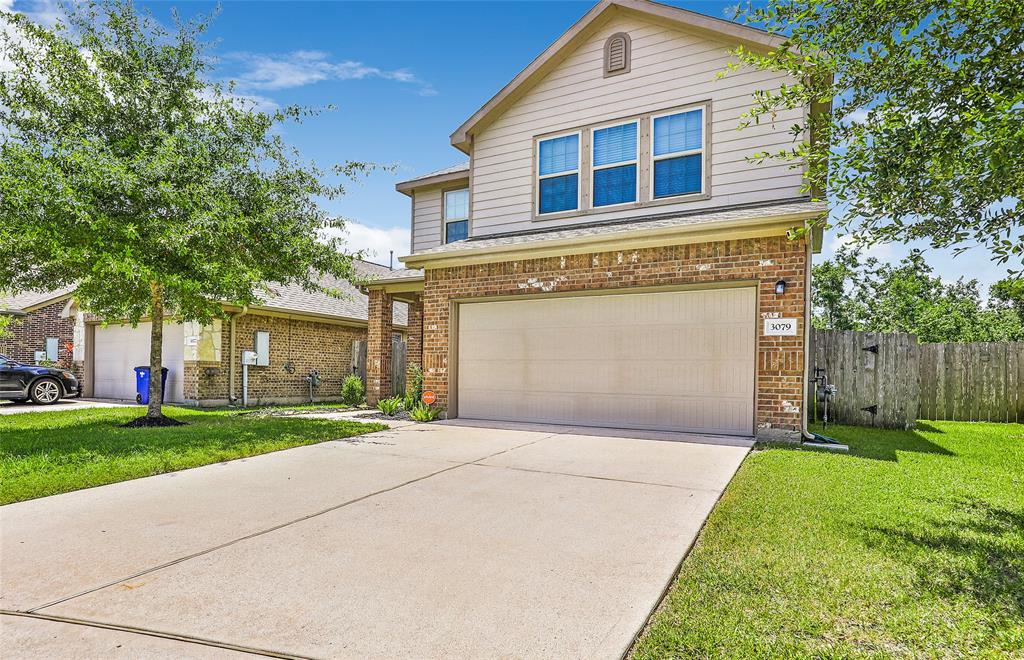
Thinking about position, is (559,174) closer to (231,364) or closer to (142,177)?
(142,177)

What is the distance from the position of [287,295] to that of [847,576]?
14839mm

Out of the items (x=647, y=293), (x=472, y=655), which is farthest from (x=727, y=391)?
Result: (x=472, y=655)

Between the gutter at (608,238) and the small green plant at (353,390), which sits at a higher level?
the gutter at (608,238)

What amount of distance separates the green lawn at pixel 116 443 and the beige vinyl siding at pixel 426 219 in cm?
520

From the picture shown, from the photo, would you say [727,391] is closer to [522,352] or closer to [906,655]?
[522,352]

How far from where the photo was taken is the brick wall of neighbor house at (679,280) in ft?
25.3

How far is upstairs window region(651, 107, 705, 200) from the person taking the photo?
377 inches

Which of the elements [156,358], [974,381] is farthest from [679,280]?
[156,358]

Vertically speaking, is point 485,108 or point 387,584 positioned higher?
point 485,108

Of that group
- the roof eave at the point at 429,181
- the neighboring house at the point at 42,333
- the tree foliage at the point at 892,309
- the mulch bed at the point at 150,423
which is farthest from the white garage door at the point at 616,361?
the tree foliage at the point at 892,309

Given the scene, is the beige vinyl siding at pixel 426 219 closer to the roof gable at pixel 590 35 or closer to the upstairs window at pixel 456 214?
the upstairs window at pixel 456 214

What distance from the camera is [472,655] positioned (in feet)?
7.86

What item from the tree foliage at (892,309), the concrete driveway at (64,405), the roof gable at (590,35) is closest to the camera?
→ the roof gable at (590,35)

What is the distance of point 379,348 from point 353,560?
9.90 metres
